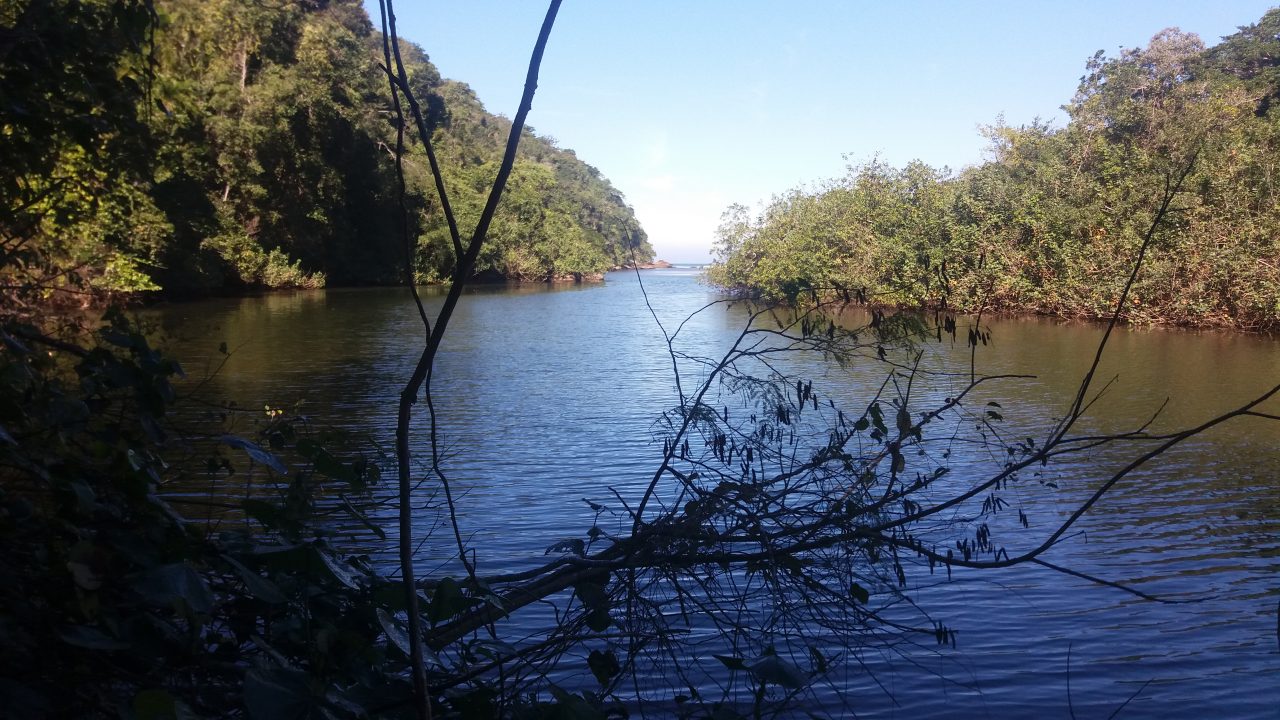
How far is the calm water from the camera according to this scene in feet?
14.5

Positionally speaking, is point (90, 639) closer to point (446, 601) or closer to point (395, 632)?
point (395, 632)

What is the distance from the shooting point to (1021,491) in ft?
25.2

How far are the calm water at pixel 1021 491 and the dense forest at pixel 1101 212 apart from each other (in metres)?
2.38

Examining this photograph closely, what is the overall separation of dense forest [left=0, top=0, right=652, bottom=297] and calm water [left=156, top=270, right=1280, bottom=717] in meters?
1.88

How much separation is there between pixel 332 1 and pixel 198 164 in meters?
23.2

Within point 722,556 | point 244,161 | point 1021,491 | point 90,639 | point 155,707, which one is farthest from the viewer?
point 244,161

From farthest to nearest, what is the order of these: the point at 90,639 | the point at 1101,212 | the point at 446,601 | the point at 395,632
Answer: the point at 1101,212 < the point at 446,601 < the point at 395,632 < the point at 90,639

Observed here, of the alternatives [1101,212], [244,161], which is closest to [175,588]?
[1101,212]

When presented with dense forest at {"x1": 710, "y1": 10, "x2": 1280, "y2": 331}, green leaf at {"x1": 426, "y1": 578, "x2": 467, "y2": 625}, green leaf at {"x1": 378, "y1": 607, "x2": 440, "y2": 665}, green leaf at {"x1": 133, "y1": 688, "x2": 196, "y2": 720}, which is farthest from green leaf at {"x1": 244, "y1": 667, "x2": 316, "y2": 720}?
dense forest at {"x1": 710, "y1": 10, "x2": 1280, "y2": 331}

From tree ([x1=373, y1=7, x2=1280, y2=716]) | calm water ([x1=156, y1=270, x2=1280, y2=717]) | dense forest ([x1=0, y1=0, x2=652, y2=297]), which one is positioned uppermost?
dense forest ([x1=0, y1=0, x2=652, y2=297])

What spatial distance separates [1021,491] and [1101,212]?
1829cm

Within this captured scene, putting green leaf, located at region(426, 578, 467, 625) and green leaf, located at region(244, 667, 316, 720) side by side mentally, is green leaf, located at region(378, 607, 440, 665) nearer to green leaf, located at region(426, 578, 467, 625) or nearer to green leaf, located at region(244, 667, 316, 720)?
green leaf, located at region(426, 578, 467, 625)

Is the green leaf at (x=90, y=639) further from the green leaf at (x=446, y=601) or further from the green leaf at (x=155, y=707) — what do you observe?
the green leaf at (x=446, y=601)

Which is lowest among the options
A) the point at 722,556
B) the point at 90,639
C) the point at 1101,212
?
the point at 722,556
